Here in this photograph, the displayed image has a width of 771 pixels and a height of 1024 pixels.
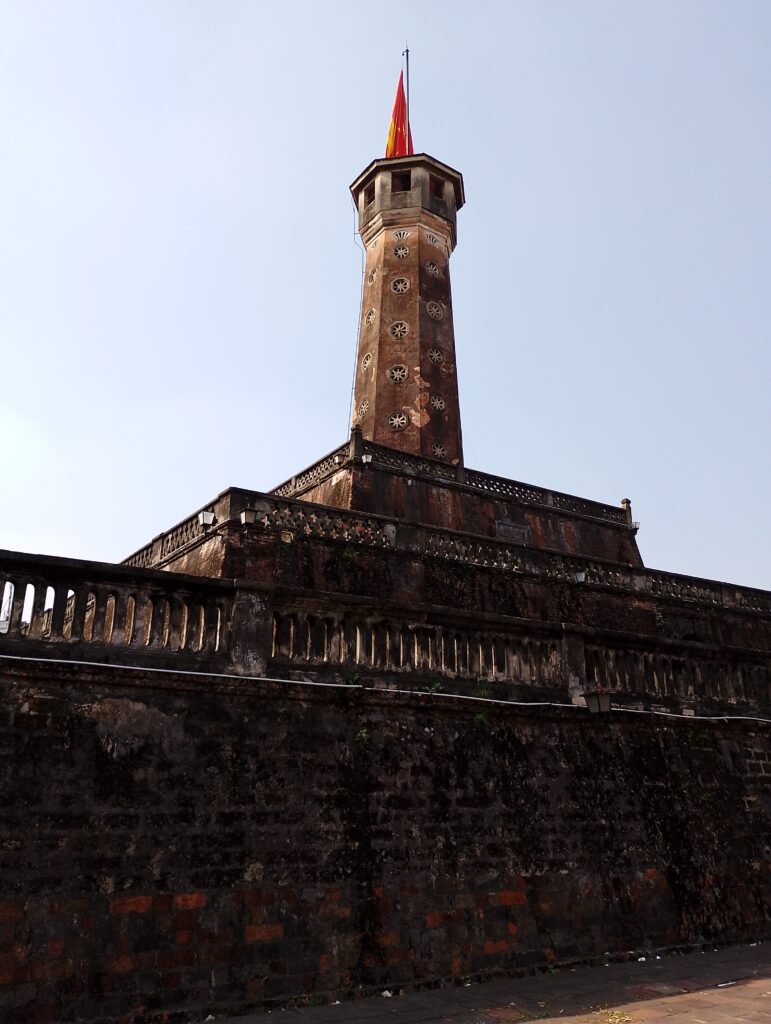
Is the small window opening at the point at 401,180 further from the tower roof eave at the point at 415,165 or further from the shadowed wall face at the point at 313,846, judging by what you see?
the shadowed wall face at the point at 313,846

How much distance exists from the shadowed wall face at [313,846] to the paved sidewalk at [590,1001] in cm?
28

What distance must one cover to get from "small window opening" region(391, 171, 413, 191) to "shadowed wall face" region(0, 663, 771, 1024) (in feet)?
59.1

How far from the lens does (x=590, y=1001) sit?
6961 millimetres

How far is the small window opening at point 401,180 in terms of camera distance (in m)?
23.7

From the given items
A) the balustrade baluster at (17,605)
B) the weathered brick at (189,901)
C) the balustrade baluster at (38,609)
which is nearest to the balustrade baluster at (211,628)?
the balustrade baluster at (38,609)

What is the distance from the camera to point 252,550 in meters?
11.0

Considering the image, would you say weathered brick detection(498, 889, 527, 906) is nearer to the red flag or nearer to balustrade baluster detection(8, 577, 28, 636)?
balustrade baluster detection(8, 577, 28, 636)

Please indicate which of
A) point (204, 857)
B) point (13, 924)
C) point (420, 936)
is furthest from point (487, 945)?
point (13, 924)

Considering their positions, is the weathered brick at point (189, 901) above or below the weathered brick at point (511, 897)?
above

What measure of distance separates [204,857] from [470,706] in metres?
3.47

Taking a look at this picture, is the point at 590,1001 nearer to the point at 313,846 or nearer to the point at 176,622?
the point at 313,846

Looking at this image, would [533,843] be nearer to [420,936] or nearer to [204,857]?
[420,936]

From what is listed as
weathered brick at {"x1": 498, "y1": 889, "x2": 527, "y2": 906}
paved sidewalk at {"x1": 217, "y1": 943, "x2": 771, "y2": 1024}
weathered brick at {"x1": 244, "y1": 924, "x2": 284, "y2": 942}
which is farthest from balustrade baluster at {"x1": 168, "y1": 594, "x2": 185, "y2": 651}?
weathered brick at {"x1": 498, "y1": 889, "x2": 527, "y2": 906}

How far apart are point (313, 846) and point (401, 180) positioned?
20.7m
